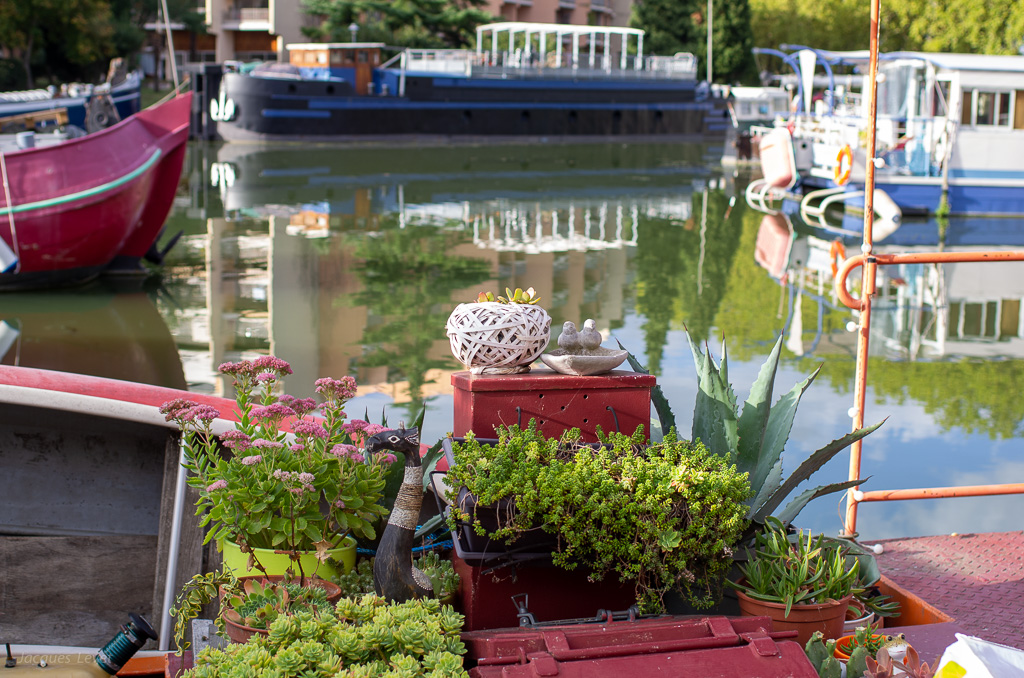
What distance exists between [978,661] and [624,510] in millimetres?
726

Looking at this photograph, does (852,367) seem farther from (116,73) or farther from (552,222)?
(116,73)

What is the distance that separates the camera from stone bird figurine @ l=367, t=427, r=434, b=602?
2284 mm

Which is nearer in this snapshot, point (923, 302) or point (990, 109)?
point (923, 302)

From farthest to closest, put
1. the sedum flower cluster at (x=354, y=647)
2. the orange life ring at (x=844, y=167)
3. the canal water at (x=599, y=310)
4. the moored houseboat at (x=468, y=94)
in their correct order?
the moored houseboat at (x=468, y=94)
the canal water at (x=599, y=310)
the orange life ring at (x=844, y=167)
the sedum flower cluster at (x=354, y=647)

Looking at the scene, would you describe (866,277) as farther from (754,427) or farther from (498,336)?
(498,336)

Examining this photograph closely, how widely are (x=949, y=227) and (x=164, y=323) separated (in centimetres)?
1126

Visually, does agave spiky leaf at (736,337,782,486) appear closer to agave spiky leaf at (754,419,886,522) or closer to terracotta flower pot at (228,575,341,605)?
agave spiky leaf at (754,419,886,522)

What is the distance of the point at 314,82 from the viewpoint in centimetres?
2844

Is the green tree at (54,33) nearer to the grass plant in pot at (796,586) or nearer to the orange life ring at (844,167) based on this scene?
the orange life ring at (844,167)

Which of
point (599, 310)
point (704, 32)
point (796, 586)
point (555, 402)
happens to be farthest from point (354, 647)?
point (704, 32)

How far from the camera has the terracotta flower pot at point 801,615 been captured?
2266 millimetres

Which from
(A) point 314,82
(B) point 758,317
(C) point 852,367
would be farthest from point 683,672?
(A) point 314,82

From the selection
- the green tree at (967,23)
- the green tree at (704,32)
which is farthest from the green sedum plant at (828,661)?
the green tree at (704,32)

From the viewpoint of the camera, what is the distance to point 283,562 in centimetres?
246
